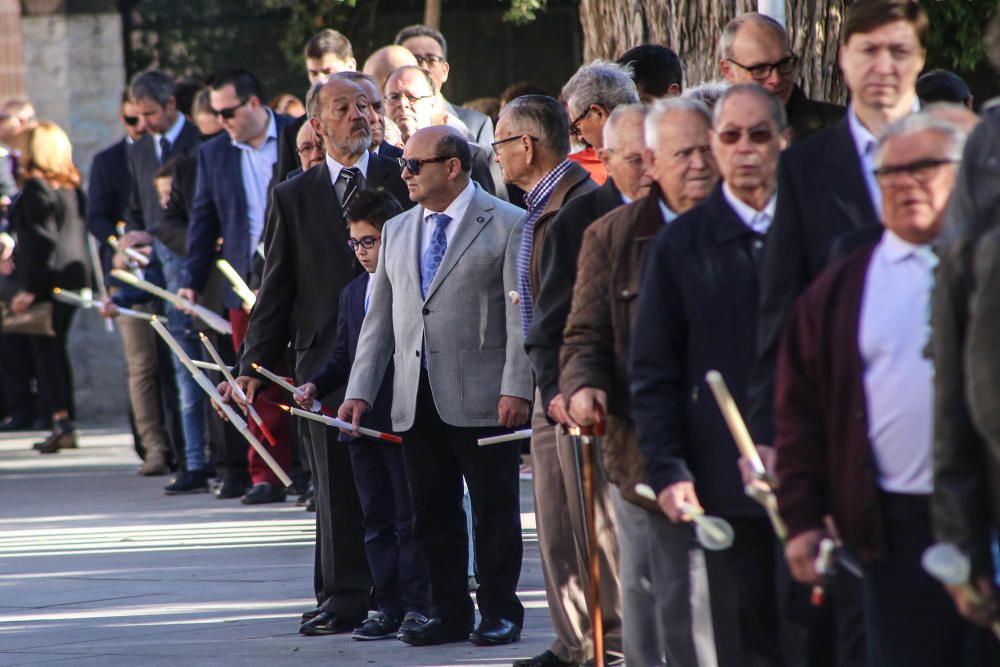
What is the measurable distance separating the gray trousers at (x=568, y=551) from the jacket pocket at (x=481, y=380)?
1.34 feet

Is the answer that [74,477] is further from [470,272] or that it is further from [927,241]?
[927,241]

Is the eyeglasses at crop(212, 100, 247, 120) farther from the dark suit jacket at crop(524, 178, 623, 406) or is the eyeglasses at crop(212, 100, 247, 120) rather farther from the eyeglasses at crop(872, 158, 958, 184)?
the eyeglasses at crop(872, 158, 958, 184)

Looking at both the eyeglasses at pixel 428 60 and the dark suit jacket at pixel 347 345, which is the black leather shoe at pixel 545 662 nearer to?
the dark suit jacket at pixel 347 345

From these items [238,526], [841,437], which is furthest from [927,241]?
[238,526]

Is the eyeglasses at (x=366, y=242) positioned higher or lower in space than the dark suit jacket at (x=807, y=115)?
lower

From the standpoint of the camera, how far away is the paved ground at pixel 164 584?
7.33 meters

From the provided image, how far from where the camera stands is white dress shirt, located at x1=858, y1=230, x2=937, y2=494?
13.1 feet

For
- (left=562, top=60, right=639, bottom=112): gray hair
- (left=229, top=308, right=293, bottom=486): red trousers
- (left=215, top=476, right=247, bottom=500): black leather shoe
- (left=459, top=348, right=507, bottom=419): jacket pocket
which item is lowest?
Result: (left=215, top=476, right=247, bottom=500): black leather shoe

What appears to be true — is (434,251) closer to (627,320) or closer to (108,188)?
(627,320)

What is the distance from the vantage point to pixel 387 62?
10.4m

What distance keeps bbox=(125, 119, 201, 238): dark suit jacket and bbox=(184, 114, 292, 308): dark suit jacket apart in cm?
145

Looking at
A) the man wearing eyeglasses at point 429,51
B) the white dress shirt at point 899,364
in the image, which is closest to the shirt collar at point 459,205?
the man wearing eyeglasses at point 429,51

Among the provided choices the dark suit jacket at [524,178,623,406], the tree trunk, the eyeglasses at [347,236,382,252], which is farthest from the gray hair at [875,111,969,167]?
the tree trunk

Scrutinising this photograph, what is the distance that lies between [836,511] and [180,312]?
870cm
